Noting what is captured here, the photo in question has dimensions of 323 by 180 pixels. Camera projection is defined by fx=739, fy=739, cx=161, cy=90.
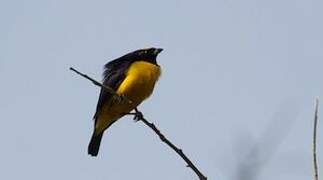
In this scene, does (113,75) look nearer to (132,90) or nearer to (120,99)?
(132,90)

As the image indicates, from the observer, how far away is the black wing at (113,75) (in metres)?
6.60

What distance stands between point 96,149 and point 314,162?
15.5ft

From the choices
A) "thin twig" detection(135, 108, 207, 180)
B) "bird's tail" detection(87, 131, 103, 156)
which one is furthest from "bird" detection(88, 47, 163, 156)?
"thin twig" detection(135, 108, 207, 180)

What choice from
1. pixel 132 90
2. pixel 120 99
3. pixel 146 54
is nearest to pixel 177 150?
pixel 120 99

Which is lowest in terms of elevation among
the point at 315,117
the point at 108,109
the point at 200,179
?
the point at 108,109

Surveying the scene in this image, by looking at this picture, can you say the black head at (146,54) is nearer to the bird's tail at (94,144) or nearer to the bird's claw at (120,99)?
the bird's tail at (94,144)

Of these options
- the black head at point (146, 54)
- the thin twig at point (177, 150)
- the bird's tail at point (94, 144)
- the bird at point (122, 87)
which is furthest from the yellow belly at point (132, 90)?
the thin twig at point (177, 150)

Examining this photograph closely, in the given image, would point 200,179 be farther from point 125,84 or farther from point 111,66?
point 111,66

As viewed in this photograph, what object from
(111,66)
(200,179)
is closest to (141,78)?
(111,66)

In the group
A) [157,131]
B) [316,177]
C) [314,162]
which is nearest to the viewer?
[316,177]

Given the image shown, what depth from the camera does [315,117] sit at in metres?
2.39

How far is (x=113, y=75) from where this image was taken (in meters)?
6.86

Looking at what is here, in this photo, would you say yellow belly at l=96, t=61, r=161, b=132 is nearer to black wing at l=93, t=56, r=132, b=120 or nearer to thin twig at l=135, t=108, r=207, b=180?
black wing at l=93, t=56, r=132, b=120

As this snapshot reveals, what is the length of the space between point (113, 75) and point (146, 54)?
64 centimetres
